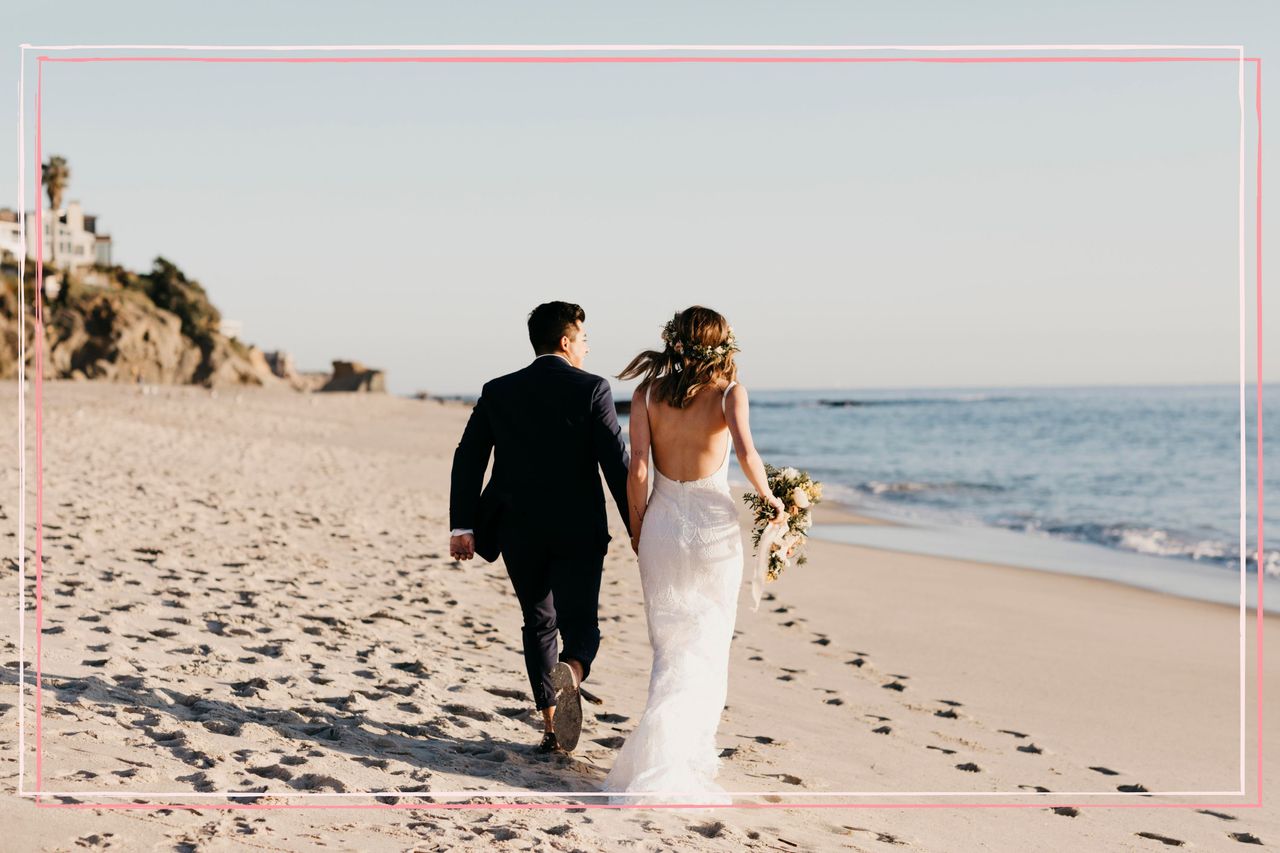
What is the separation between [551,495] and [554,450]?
0.63 ft

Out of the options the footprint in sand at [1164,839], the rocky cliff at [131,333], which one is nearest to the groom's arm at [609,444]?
the footprint in sand at [1164,839]

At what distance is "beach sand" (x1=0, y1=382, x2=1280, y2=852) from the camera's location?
396 cm

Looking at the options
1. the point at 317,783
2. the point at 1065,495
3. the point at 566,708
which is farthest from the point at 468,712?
the point at 1065,495

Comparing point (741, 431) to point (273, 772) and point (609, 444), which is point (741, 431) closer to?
point (609, 444)

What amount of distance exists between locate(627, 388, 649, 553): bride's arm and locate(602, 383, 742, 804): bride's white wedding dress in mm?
35

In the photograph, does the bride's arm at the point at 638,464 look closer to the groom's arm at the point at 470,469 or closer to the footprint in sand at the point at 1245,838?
the groom's arm at the point at 470,469

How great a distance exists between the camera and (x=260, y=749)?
4.46 metres

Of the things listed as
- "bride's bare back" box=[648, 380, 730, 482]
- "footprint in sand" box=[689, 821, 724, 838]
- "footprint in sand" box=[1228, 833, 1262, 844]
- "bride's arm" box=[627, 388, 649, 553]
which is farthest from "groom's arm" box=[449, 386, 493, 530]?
"footprint in sand" box=[1228, 833, 1262, 844]

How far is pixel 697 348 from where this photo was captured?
424cm

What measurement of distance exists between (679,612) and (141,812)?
2094 millimetres

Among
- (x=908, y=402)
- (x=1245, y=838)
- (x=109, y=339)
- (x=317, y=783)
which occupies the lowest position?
(x=1245, y=838)

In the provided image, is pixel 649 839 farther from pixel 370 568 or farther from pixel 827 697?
pixel 370 568

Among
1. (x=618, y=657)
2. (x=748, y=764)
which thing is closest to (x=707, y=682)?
(x=748, y=764)

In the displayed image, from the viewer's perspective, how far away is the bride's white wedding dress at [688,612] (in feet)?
14.1
